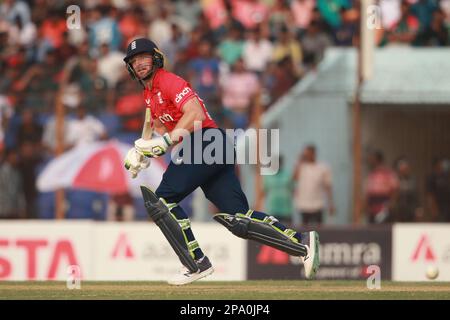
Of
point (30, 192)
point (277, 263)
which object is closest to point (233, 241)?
point (277, 263)

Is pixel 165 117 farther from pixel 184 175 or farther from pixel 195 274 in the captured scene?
pixel 195 274

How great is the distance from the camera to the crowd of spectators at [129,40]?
59.4 ft

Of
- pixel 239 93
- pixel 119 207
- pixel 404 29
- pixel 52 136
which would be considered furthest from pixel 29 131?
pixel 404 29

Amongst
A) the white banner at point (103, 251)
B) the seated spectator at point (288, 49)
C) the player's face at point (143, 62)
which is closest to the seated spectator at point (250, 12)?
the seated spectator at point (288, 49)

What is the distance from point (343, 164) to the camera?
728 inches

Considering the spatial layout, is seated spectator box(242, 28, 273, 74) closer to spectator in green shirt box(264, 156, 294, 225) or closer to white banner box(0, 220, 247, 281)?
spectator in green shirt box(264, 156, 294, 225)

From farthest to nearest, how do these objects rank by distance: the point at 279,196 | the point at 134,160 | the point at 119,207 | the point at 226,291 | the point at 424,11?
the point at 424,11 → the point at 119,207 → the point at 279,196 → the point at 226,291 → the point at 134,160

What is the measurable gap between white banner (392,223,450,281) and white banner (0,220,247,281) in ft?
7.24

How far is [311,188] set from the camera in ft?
59.4

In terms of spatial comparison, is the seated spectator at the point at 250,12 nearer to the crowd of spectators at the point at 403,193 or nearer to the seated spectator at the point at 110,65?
the seated spectator at the point at 110,65

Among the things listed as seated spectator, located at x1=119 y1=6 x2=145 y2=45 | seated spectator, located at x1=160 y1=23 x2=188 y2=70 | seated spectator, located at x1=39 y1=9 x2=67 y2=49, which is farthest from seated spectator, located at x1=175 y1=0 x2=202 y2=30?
seated spectator, located at x1=39 y1=9 x2=67 y2=49

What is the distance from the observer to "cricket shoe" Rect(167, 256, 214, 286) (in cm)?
1124

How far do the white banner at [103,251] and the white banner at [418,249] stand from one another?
7.24ft

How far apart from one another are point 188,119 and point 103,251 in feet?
20.7
